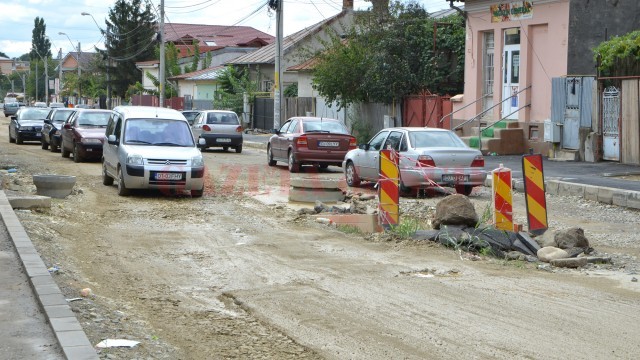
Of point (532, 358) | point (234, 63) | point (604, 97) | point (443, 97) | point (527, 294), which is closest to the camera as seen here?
point (532, 358)

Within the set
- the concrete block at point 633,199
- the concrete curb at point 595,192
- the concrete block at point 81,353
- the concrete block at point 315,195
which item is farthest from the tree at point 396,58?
the concrete block at point 81,353

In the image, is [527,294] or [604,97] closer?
[527,294]

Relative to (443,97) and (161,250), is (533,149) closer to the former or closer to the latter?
(443,97)

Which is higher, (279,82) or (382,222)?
(279,82)

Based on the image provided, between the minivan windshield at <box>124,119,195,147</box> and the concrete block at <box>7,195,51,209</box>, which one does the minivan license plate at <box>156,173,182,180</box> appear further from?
the concrete block at <box>7,195,51,209</box>

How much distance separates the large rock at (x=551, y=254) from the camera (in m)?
11.3

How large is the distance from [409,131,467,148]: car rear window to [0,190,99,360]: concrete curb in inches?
388

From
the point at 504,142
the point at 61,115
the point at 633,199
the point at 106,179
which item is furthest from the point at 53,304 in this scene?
the point at 61,115

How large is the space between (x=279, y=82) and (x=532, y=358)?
3187cm

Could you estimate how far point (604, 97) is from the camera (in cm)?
2598

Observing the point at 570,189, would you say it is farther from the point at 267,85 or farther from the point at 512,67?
the point at 267,85

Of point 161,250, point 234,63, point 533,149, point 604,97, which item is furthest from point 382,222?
point 234,63

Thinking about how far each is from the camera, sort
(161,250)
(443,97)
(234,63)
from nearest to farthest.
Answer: (161,250) → (443,97) → (234,63)

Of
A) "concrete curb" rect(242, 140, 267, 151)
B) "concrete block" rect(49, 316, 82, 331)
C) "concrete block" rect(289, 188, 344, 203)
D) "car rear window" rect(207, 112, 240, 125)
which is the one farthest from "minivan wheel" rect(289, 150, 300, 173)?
"concrete block" rect(49, 316, 82, 331)
